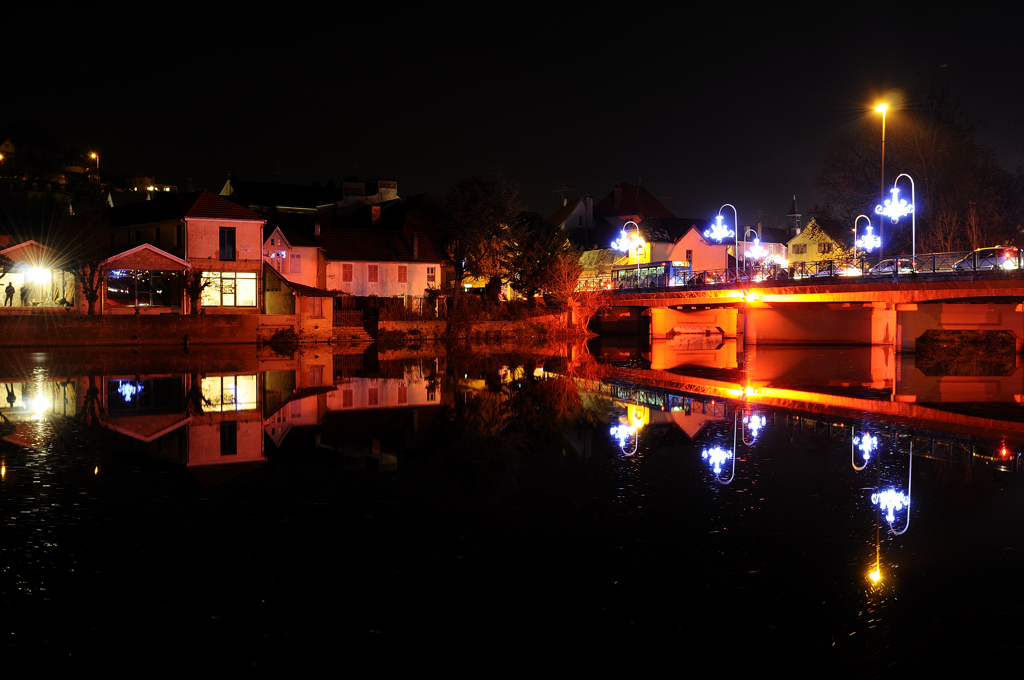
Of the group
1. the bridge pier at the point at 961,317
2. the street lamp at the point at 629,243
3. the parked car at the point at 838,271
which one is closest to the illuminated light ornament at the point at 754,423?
the parked car at the point at 838,271

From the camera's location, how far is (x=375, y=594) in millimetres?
7996

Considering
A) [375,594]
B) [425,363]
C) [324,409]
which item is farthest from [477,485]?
[425,363]

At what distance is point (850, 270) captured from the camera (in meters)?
49.0

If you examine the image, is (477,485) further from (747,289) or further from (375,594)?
(747,289)

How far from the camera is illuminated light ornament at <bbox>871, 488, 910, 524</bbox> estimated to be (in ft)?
36.9

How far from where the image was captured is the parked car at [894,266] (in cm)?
4238

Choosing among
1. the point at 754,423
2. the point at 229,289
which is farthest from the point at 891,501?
the point at 229,289

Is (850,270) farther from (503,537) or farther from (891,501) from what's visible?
(503,537)

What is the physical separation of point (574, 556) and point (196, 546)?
4.22 m

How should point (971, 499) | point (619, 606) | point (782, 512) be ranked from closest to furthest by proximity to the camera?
point (619, 606)
point (782, 512)
point (971, 499)

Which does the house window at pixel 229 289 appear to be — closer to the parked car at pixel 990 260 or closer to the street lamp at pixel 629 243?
the street lamp at pixel 629 243

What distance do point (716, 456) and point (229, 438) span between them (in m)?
9.55

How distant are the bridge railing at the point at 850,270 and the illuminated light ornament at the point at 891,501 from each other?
31164 millimetres

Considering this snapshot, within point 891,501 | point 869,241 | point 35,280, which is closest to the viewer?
point 891,501
